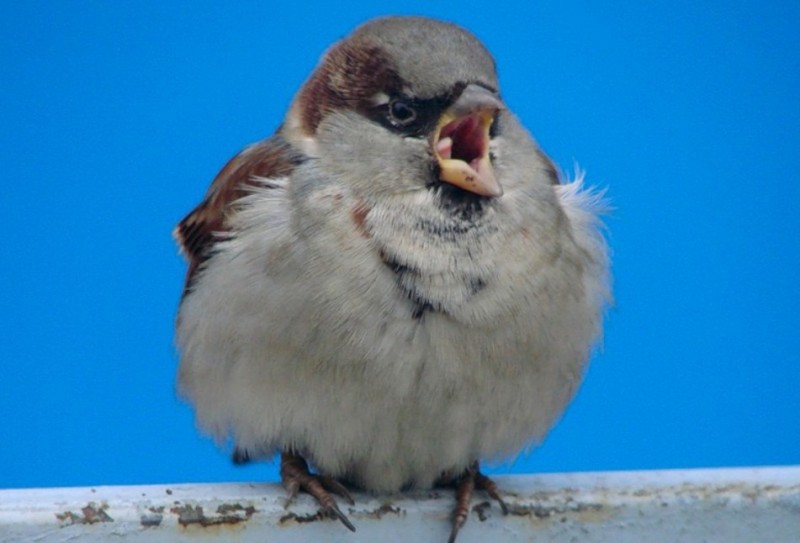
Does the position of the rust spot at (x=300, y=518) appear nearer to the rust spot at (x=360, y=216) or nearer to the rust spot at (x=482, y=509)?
the rust spot at (x=482, y=509)

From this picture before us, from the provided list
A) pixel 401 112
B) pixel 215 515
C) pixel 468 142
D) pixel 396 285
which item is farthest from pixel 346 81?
pixel 215 515

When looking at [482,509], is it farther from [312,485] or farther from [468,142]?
[468,142]

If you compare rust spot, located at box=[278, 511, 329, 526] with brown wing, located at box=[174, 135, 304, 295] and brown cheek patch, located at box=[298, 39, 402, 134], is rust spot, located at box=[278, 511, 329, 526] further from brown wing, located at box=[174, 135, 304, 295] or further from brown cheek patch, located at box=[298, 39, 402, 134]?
brown cheek patch, located at box=[298, 39, 402, 134]

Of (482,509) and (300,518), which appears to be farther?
(482,509)

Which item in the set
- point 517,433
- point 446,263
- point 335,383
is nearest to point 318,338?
point 335,383

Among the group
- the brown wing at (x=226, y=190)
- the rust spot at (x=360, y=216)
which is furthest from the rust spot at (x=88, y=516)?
the brown wing at (x=226, y=190)

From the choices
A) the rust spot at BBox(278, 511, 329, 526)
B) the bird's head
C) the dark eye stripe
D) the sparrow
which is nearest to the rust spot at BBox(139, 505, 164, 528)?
the rust spot at BBox(278, 511, 329, 526)

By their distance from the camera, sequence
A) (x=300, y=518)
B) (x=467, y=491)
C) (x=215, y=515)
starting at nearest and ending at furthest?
1. (x=215, y=515)
2. (x=300, y=518)
3. (x=467, y=491)
